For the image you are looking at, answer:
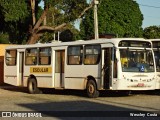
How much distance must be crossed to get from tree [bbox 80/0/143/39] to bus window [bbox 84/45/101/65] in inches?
1249

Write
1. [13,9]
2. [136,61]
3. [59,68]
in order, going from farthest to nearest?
1. [13,9]
2. [59,68]
3. [136,61]

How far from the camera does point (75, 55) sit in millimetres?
22531

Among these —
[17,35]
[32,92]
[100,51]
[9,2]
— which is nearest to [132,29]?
[17,35]

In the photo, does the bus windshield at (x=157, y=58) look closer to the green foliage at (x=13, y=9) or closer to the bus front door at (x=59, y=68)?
the bus front door at (x=59, y=68)

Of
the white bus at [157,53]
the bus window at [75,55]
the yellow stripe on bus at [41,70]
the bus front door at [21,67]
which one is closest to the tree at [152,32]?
the bus front door at [21,67]

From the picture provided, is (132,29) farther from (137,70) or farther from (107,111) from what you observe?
(107,111)

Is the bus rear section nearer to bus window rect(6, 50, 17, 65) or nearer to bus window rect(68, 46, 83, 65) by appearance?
bus window rect(68, 46, 83, 65)

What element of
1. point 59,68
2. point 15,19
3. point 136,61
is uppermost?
point 15,19

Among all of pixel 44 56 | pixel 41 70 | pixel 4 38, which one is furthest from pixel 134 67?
pixel 4 38

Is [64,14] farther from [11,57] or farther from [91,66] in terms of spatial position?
[91,66]

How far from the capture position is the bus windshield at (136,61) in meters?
20.2

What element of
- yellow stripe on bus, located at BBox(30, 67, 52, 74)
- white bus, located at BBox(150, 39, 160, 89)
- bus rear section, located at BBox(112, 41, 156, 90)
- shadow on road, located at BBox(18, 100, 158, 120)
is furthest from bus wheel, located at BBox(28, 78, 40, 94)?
shadow on road, located at BBox(18, 100, 158, 120)

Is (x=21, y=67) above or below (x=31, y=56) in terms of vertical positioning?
below

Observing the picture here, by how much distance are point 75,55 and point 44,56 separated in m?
2.69
